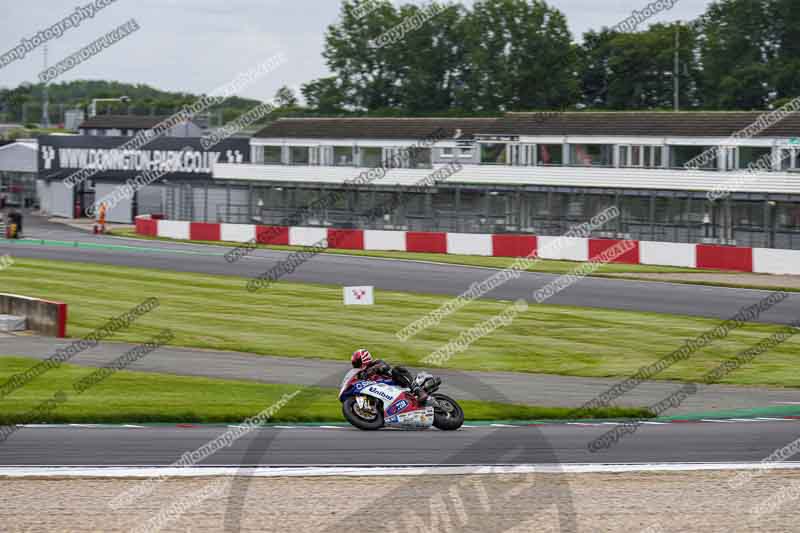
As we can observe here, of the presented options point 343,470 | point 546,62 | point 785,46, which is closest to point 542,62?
point 546,62

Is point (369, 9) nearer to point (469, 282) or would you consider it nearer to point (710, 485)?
point (469, 282)

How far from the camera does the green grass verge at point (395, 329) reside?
25.6 meters

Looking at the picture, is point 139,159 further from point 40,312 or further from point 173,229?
point 40,312

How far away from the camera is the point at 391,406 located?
57.6ft

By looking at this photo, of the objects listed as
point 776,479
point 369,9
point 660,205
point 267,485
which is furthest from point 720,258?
point 369,9

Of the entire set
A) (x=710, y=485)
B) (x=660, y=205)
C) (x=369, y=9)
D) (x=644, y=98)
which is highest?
(x=369, y=9)

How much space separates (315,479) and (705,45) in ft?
330

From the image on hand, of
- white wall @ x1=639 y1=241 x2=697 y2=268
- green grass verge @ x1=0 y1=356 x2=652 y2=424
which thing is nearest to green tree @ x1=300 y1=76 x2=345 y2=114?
white wall @ x1=639 y1=241 x2=697 y2=268

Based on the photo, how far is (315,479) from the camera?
14.6 metres

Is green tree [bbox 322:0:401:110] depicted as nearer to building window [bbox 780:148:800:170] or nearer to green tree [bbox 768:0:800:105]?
A: green tree [bbox 768:0:800:105]

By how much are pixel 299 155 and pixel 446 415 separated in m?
59.1

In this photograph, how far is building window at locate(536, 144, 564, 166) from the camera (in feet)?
201

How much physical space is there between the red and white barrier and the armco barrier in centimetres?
2327

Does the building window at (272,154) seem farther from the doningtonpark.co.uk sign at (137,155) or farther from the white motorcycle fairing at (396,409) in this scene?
the white motorcycle fairing at (396,409)
